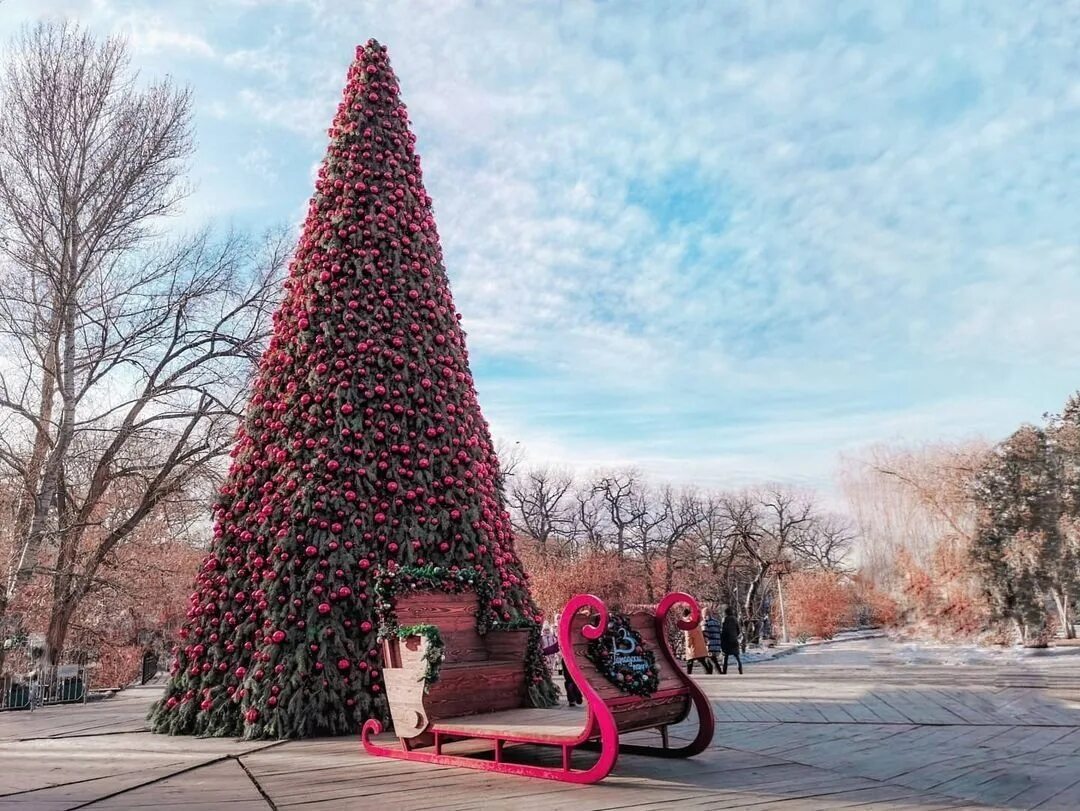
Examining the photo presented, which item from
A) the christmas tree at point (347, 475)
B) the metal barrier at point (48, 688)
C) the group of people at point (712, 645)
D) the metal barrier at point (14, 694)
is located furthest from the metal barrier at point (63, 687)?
the group of people at point (712, 645)

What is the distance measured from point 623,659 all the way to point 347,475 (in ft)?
10.1

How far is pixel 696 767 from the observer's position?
475 centimetres

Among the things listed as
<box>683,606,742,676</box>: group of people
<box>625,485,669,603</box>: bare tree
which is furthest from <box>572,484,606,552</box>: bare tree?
<box>683,606,742,676</box>: group of people

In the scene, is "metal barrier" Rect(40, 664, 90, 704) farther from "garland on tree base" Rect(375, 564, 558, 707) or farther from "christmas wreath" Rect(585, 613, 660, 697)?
"christmas wreath" Rect(585, 613, 660, 697)

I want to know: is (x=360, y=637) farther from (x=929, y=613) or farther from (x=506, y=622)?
(x=929, y=613)

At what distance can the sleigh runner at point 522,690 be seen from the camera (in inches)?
173

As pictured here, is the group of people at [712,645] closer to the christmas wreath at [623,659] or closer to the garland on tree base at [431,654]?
the christmas wreath at [623,659]

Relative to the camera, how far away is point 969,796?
4004 mm

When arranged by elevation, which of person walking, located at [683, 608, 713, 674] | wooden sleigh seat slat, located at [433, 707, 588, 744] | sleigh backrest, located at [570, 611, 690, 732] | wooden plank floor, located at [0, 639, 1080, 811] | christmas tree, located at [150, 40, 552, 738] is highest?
christmas tree, located at [150, 40, 552, 738]

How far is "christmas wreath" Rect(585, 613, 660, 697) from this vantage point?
4605 mm

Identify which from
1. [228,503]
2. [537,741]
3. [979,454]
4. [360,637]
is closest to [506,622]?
[360,637]

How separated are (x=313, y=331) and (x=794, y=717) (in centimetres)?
595

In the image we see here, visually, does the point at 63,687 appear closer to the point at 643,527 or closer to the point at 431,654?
the point at 431,654

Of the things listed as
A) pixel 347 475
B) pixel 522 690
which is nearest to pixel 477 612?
pixel 522 690
